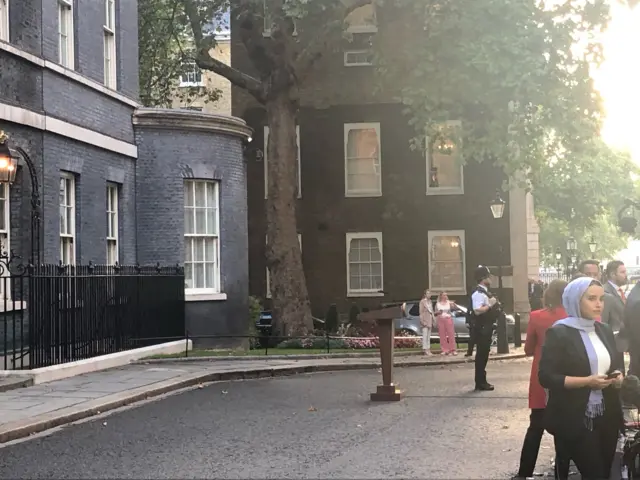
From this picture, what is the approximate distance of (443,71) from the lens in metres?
20.5

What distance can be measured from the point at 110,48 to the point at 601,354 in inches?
651

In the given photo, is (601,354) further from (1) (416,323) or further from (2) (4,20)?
(1) (416,323)

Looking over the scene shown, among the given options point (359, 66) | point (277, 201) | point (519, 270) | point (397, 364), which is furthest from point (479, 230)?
point (397, 364)

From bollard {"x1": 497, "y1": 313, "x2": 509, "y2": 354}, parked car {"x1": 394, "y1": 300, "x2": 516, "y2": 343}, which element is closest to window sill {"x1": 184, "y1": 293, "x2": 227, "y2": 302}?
parked car {"x1": 394, "y1": 300, "x2": 516, "y2": 343}

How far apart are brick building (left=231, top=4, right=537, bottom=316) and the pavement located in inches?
461

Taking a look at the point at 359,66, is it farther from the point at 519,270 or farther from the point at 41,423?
the point at 41,423

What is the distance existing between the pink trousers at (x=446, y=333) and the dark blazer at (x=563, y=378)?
15624mm

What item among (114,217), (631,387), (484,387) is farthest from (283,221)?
(631,387)

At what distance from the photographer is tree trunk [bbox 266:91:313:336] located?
2275cm

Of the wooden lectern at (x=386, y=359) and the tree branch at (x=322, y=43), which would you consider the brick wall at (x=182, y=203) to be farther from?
the wooden lectern at (x=386, y=359)

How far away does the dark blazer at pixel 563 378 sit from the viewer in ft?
18.6

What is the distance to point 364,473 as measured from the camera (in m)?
7.68

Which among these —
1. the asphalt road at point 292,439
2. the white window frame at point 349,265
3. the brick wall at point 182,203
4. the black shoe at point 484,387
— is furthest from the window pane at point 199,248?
the white window frame at point 349,265

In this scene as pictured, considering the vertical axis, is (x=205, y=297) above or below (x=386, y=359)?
above
